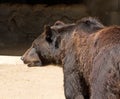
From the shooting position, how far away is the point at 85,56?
195 inches

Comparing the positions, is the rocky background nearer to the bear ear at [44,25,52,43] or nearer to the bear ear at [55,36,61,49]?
the bear ear at [44,25,52,43]

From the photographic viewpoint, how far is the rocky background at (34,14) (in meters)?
13.2

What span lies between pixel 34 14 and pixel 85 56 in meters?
8.90

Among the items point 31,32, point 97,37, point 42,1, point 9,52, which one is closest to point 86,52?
point 97,37

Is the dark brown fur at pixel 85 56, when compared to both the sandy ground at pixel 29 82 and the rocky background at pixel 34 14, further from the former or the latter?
the rocky background at pixel 34 14

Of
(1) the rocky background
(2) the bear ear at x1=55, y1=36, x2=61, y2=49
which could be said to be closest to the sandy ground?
(2) the bear ear at x1=55, y1=36, x2=61, y2=49

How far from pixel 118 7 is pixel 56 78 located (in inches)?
189

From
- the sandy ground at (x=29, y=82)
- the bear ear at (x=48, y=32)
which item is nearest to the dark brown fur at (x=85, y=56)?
the bear ear at (x=48, y=32)

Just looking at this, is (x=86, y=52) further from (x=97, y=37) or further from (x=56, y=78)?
(x=56, y=78)

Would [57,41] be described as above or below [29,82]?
above

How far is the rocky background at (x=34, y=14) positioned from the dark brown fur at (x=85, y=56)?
6769mm

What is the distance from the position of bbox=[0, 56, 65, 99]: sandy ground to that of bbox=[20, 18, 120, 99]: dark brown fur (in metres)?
0.65

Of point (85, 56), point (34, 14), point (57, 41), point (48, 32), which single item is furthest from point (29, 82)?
point (34, 14)

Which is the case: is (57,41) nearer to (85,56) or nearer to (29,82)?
(85,56)
